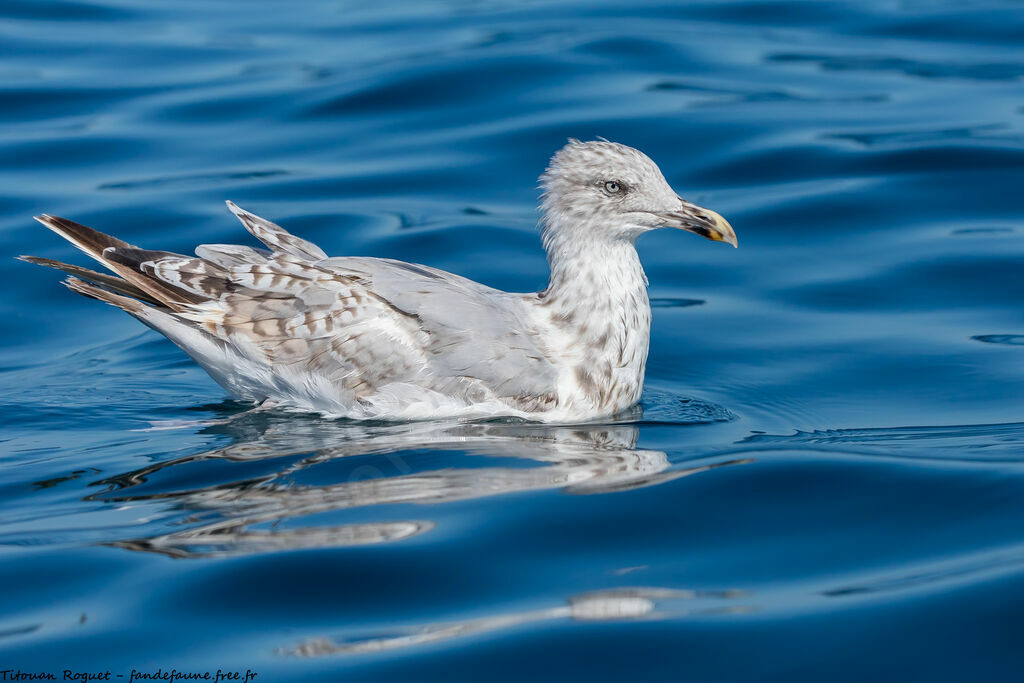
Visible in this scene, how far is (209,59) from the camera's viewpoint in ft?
52.4

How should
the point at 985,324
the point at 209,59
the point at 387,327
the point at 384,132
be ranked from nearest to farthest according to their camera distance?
the point at 387,327 → the point at 985,324 → the point at 384,132 → the point at 209,59

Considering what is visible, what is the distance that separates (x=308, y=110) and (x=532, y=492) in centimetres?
911

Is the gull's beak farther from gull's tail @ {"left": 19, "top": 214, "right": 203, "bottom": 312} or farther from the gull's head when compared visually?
gull's tail @ {"left": 19, "top": 214, "right": 203, "bottom": 312}

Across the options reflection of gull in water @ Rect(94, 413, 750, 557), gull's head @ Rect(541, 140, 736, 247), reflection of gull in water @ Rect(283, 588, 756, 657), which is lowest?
reflection of gull in water @ Rect(283, 588, 756, 657)

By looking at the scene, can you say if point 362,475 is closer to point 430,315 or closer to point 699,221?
point 430,315

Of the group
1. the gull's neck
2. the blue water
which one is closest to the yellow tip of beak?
the gull's neck

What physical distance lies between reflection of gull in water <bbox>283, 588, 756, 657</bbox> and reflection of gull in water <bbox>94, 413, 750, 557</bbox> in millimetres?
716

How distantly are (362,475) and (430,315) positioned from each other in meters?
1.26

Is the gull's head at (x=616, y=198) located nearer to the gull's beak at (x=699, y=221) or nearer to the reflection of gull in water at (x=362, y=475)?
the gull's beak at (x=699, y=221)

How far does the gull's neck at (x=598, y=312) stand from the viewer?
751cm

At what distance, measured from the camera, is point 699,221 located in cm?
752

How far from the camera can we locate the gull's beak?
7.48 meters

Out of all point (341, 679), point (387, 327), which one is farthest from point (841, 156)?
point (341, 679)

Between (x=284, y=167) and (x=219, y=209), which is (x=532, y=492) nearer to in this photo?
(x=219, y=209)
